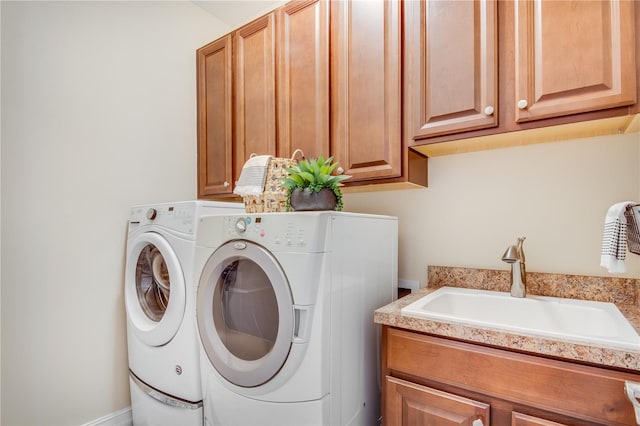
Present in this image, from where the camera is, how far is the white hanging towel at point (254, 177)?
5.04 ft

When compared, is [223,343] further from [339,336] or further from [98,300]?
[98,300]

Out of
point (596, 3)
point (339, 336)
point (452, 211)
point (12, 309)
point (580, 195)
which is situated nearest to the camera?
point (596, 3)

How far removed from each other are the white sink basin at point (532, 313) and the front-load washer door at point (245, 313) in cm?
47

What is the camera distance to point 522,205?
4.79 ft

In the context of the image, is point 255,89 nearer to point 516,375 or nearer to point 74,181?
point 74,181

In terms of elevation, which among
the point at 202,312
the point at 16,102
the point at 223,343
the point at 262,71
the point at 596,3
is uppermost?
the point at 262,71

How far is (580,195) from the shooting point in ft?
4.40

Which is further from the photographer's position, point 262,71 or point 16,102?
point 262,71

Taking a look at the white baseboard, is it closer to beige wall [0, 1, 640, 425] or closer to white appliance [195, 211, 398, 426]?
beige wall [0, 1, 640, 425]

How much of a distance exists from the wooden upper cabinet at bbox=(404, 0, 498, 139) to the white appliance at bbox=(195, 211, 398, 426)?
52 cm

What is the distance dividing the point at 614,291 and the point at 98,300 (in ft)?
8.28

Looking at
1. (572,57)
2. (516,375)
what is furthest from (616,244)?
(572,57)

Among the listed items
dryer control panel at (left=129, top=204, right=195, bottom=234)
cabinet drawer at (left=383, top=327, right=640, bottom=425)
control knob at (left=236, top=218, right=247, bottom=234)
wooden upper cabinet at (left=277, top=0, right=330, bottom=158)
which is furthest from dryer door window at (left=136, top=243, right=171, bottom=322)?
cabinet drawer at (left=383, top=327, right=640, bottom=425)

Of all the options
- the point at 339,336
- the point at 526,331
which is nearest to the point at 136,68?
the point at 339,336
